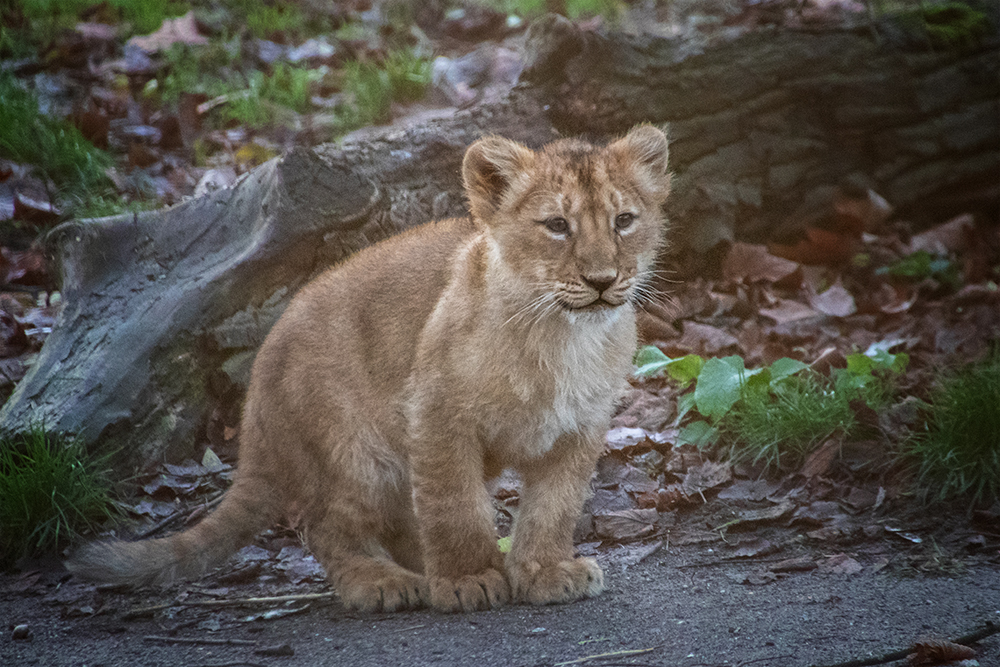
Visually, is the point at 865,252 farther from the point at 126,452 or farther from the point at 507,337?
the point at 126,452

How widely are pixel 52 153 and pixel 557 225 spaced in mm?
3910

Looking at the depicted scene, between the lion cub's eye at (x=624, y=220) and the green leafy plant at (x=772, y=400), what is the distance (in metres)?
1.31

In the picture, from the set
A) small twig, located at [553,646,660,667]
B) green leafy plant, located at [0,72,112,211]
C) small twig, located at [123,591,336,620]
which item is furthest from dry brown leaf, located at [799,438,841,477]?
green leafy plant, located at [0,72,112,211]

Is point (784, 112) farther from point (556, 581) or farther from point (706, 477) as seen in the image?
point (556, 581)

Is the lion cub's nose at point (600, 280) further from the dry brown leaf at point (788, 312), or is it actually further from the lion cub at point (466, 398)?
the dry brown leaf at point (788, 312)

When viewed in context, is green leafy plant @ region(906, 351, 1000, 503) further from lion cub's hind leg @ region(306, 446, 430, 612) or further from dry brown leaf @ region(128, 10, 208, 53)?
dry brown leaf @ region(128, 10, 208, 53)

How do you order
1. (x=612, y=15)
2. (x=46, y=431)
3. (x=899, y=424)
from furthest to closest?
(x=612, y=15), (x=899, y=424), (x=46, y=431)

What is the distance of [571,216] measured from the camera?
11.7ft

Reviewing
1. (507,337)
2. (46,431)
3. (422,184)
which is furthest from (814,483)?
(46,431)

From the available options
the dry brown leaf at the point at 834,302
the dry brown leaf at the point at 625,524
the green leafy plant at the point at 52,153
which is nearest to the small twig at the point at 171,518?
the dry brown leaf at the point at 625,524

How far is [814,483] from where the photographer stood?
4395 mm

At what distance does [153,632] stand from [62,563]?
76cm

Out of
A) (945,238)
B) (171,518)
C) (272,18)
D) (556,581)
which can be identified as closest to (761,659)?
(556,581)

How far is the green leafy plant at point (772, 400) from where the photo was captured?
15.0ft
